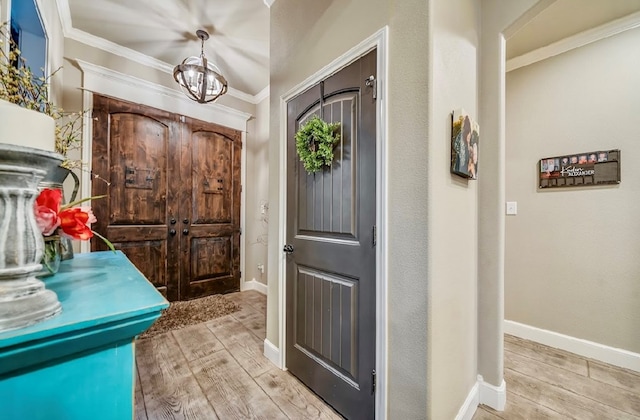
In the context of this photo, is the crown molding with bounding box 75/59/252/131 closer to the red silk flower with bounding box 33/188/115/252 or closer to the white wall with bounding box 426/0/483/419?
the red silk flower with bounding box 33/188/115/252

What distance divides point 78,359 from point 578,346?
10.3 feet

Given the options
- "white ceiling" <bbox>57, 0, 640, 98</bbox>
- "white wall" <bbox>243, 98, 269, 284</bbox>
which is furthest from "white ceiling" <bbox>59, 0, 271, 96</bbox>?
"white wall" <bbox>243, 98, 269, 284</bbox>

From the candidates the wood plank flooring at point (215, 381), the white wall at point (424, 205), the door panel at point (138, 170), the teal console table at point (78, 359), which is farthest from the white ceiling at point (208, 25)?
the wood plank flooring at point (215, 381)

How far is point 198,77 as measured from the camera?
2361mm

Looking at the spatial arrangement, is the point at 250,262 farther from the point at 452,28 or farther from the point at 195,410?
the point at 452,28

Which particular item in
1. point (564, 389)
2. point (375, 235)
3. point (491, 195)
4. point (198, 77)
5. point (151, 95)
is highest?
point (151, 95)

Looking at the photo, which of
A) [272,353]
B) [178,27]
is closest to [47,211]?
[272,353]

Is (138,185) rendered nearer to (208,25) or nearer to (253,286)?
(208,25)

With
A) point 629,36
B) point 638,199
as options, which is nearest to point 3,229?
point 638,199

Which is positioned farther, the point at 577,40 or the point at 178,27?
the point at 178,27

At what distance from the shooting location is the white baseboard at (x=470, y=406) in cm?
138

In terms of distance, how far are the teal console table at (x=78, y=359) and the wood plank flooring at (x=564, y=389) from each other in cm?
186

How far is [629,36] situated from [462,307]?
2465 mm

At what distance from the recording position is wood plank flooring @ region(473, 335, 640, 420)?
58.6 inches
